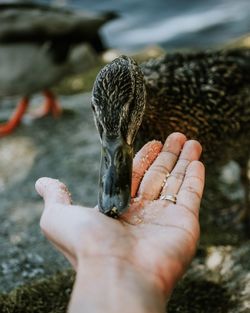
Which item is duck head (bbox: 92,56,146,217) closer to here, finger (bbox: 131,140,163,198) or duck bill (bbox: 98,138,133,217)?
duck bill (bbox: 98,138,133,217)

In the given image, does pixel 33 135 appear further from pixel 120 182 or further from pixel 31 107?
pixel 120 182

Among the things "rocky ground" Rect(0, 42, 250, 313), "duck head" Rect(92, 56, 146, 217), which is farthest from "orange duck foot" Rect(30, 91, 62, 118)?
"duck head" Rect(92, 56, 146, 217)

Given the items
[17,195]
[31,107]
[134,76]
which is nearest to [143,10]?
[31,107]

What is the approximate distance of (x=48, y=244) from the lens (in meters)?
4.47

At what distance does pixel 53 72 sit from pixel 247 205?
129 inches

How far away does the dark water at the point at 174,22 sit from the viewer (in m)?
9.81

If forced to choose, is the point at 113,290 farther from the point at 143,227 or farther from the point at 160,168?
the point at 160,168

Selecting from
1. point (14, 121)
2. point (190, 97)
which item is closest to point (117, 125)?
point (190, 97)

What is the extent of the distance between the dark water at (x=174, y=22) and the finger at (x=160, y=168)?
20.6ft

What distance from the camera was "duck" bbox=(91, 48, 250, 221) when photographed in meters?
3.39

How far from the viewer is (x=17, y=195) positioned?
529 centimetres

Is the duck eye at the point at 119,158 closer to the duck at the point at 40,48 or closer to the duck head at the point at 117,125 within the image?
the duck head at the point at 117,125

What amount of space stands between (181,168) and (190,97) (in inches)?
45.9

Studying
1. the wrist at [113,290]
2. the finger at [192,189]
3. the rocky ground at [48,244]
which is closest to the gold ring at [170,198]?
the finger at [192,189]
